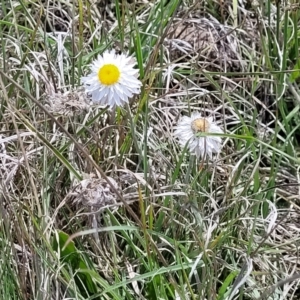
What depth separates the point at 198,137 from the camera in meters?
1.11

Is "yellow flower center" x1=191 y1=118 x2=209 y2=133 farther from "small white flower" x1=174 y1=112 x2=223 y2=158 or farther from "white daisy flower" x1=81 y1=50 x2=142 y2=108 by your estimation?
"white daisy flower" x1=81 y1=50 x2=142 y2=108

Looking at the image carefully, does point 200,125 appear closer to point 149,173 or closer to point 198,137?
point 198,137

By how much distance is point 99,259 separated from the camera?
3.73 ft

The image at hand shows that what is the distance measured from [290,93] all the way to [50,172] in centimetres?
56

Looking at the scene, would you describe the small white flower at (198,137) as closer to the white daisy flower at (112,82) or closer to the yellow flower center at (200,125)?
the yellow flower center at (200,125)

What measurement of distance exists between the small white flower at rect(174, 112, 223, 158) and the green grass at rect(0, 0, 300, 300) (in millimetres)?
31

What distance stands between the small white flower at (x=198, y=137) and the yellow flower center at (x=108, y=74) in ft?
0.48

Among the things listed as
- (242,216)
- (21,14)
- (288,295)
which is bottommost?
(288,295)

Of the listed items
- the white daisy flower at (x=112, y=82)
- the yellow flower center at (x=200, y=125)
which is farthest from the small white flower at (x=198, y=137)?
the white daisy flower at (x=112, y=82)

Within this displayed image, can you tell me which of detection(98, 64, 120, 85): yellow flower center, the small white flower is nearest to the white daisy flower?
detection(98, 64, 120, 85): yellow flower center

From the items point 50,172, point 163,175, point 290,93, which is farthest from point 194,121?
point 290,93

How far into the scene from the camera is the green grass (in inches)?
41.6

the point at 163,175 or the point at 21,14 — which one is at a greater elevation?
the point at 21,14

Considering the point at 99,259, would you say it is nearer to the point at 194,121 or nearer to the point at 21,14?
the point at 194,121
